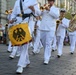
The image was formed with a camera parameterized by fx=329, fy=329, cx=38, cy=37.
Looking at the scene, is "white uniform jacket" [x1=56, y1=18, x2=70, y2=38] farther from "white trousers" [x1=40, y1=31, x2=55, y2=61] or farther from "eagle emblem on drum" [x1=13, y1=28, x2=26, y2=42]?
"eagle emblem on drum" [x1=13, y1=28, x2=26, y2=42]

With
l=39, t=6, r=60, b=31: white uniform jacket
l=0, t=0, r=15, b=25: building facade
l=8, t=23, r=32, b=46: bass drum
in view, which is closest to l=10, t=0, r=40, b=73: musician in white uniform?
l=8, t=23, r=32, b=46: bass drum

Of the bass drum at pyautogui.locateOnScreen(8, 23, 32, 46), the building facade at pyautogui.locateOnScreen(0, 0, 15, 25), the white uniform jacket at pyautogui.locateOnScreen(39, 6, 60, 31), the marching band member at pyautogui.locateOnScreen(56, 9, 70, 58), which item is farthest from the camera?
the building facade at pyautogui.locateOnScreen(0, 0, 15, 25)

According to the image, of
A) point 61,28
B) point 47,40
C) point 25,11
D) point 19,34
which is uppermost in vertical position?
point 25,11

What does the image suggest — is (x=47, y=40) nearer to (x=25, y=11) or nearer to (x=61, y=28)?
(x=25, y=11)

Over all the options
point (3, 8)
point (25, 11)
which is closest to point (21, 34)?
point (25, 11)

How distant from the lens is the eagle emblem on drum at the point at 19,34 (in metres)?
8.02

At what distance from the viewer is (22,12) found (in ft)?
27.0

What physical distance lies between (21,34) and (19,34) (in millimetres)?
50

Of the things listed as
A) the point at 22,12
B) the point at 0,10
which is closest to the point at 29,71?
the point at 22,12

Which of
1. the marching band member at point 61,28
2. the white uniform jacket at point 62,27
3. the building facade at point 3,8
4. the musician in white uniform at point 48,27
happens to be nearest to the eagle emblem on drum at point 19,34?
the musician in white uniform at point 48,27

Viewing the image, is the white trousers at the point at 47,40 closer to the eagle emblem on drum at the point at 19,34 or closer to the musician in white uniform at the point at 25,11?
the musician in white uniform at the point at 25,11

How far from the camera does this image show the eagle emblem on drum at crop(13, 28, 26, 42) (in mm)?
8023

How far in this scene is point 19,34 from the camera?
8047mm

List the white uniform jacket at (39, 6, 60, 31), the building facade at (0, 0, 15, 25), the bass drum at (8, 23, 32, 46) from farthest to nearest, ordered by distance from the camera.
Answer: the building facade at (0, 0, 15, 25)
the white uniform jacket at (39, 6, 60, 31)
the bass drum at (8, 23, 32, 46)
